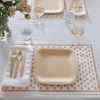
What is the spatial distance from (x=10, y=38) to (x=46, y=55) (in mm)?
308

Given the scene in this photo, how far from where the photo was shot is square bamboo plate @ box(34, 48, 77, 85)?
2.45 feet

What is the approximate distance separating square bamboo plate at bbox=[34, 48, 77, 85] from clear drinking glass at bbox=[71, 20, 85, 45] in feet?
0.38

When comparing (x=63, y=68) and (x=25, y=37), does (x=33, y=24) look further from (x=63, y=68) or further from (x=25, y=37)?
(x=63, y=68)

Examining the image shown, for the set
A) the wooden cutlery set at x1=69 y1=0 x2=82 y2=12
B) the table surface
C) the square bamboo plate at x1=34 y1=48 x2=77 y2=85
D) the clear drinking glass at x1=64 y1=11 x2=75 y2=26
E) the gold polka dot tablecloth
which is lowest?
the gold polka dot tablecloth

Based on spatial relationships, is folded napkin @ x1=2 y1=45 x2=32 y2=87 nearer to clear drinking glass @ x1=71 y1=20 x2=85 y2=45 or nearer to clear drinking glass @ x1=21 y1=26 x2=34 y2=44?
clear drinking glass @ x1=21 y1=26 x2=34 y2=44

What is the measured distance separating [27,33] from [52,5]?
386 mm

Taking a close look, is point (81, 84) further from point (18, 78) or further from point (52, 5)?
point (52, 5)

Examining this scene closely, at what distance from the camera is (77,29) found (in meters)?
0.89

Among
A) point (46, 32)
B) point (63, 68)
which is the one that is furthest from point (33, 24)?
point (63, 68)

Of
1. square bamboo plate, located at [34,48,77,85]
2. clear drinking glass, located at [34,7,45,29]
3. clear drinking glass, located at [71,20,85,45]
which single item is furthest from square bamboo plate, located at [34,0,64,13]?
square bamboo plate, located at [34,48,77,85]

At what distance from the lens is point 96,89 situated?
73cm

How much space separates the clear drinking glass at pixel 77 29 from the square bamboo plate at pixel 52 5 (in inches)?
8.0

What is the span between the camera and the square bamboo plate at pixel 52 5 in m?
1.09

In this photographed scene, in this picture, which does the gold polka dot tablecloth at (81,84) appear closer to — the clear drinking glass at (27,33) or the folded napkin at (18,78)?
the folded napkin at (18,78)
